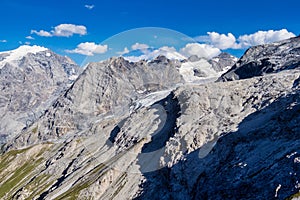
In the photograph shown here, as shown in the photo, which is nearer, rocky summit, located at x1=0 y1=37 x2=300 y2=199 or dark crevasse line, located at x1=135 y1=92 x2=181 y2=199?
rocky summit, located at x1=0 y1=37 x2=300 y2=199

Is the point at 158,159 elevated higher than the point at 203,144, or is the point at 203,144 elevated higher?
the point at 203,144

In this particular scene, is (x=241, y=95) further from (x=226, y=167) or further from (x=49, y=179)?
(x=49, y=179)

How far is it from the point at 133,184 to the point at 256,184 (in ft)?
186

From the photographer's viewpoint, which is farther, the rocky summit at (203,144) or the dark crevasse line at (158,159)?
the dark crevasse line at (158,159)

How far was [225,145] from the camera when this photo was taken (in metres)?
78.9

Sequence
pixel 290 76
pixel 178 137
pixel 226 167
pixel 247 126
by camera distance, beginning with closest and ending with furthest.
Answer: pixel 226 167, pixel 247 126, pixel 178 137, pixel 290 76

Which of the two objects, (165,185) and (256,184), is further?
(165,185)

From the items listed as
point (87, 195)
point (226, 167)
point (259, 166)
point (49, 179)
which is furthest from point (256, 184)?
point (49, 179)

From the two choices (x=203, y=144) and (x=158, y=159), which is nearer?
(x=203, y=144)

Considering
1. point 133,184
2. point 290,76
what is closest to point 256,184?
point 133,184

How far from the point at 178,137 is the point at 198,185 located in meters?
26.9

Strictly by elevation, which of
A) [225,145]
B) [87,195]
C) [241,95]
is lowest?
[87,195]

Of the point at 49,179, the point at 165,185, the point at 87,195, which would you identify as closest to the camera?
the point at 165,185

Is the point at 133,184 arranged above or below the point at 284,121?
below
